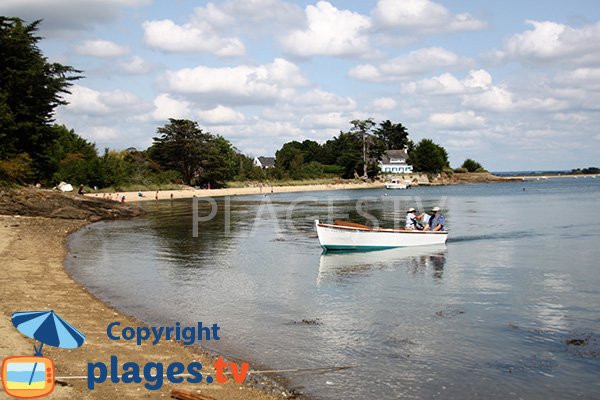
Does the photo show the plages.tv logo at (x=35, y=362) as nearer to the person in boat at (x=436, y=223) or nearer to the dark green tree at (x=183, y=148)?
the person in boat at (x=436, y=223)

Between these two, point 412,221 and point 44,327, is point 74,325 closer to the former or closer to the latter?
point 44,327

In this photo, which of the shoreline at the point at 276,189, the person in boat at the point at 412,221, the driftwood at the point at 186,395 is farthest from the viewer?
the shoreline at the point at 276,189

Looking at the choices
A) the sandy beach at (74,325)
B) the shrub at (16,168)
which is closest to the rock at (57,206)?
the shrub at (16,168)

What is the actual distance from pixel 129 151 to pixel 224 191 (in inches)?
857

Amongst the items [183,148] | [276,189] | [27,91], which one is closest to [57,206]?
[27,91]

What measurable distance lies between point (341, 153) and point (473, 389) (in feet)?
471

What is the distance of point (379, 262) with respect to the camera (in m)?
27.8

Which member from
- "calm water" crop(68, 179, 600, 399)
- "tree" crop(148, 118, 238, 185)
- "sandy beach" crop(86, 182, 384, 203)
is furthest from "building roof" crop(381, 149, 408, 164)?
"calm water" crop(68, 179, 600, 399)

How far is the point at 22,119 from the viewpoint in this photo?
175 feet

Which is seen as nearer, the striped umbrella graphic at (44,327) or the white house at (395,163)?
the striped umbrella graphic at (44,327)

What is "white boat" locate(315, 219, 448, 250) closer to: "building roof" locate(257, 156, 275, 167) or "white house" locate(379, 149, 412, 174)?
"white house" locate(379, 149, 412, 174)

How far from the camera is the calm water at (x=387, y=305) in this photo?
38.7 ft

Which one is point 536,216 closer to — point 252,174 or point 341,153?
point 252,174

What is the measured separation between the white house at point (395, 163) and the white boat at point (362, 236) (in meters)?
131
